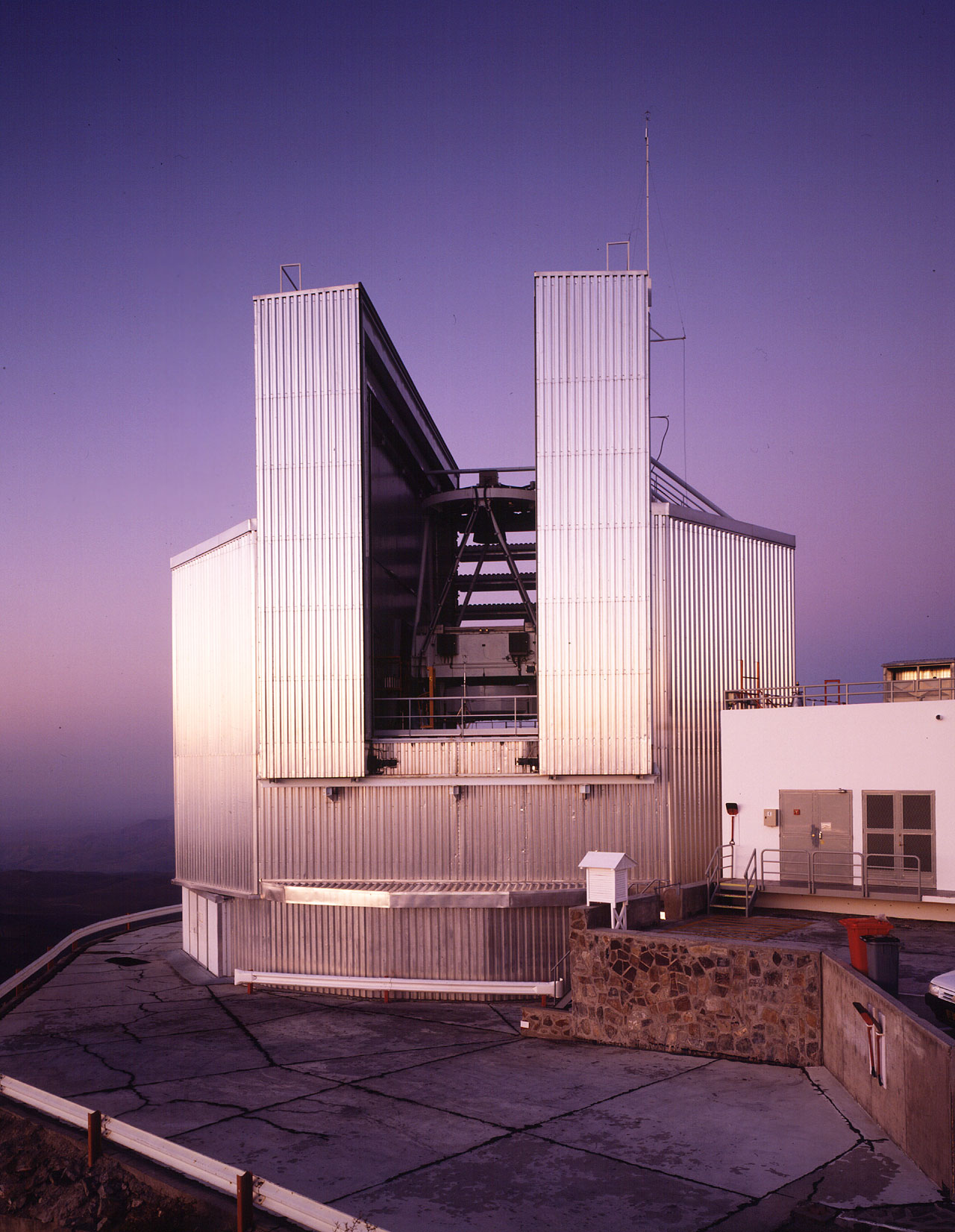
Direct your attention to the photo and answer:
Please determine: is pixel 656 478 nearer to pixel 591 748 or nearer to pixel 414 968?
pixel 591 748

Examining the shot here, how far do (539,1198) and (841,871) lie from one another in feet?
37.2

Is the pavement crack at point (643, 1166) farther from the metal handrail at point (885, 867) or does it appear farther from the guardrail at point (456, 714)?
the guardrail at point (456, 714)

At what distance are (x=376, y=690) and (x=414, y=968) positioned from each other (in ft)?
19.8

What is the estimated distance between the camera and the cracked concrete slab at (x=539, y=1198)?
27.9ft

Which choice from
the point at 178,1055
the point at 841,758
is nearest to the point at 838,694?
the point at 841,758

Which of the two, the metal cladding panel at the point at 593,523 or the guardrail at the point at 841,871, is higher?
the metal cladding panel at the point at 593,523

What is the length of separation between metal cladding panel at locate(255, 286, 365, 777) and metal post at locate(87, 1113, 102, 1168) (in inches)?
388

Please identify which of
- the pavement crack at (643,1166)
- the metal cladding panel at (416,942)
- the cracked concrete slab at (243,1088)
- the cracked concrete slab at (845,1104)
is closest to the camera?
the pavement crack at (643,1166)

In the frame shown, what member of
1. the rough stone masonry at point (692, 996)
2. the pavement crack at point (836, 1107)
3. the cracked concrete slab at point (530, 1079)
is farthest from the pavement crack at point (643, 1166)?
the rough stone masonry at point (692, 996)

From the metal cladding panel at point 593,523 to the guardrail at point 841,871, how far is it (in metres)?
3.14

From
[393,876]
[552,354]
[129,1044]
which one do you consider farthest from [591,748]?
[129,1044]

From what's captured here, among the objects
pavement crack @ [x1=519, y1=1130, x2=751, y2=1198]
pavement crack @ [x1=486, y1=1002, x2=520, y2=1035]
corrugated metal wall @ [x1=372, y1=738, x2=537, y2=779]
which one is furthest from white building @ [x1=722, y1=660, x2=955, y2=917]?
pavement crack @ [x1=519, y1=1130, x2=751, y2=1198]

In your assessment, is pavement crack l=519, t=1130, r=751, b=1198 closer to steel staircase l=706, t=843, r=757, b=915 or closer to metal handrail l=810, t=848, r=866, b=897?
steel staircase l=706, t=843, r=757, b=915

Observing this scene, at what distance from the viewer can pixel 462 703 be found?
20031 millimetres
